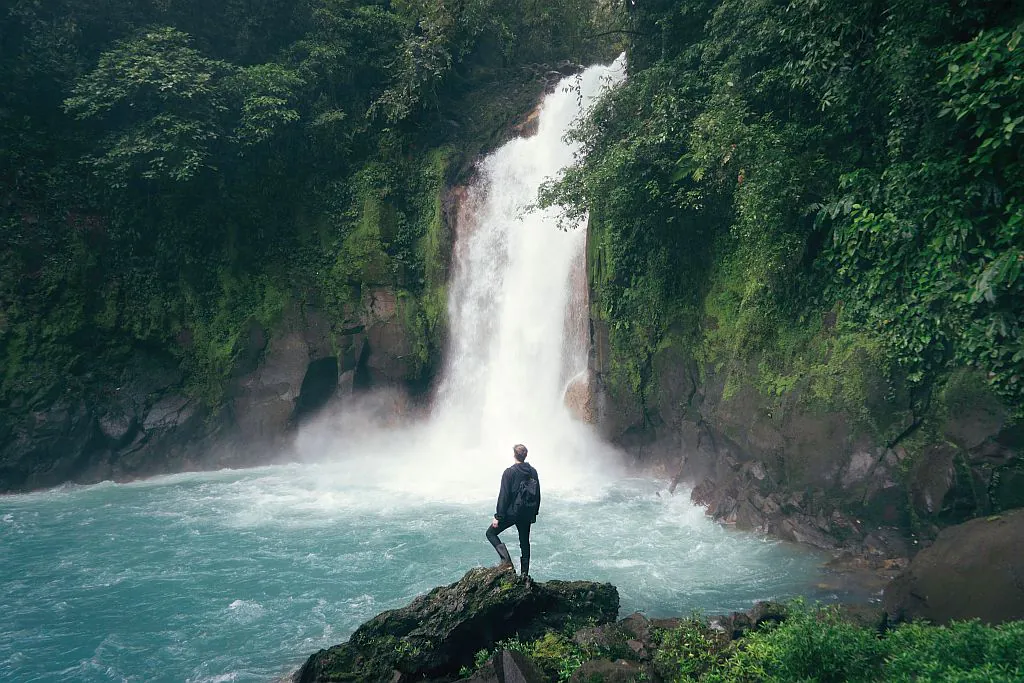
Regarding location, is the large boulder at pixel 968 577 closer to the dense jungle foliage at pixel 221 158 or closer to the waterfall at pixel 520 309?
the waterfall at pixel 520 309

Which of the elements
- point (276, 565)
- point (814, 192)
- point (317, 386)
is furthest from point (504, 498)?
point (317, 386)

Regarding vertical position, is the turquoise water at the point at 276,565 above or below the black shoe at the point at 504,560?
below

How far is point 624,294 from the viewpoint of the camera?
43.0ft

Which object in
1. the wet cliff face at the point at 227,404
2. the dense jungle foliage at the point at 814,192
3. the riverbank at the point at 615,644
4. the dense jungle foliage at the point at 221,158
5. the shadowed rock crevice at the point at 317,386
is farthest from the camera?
the shadowed rock crevice at the point at 317,386

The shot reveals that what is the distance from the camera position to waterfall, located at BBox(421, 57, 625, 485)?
14.6 meters

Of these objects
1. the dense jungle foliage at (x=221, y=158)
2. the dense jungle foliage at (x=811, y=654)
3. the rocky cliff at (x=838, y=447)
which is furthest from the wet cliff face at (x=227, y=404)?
the dense jungle foliage at (x=811, y=654)

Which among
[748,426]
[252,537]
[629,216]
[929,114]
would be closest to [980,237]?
[929,114]

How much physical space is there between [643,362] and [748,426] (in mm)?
2996

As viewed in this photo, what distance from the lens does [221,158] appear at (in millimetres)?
15914

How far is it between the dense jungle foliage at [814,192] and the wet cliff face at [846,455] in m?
0.24

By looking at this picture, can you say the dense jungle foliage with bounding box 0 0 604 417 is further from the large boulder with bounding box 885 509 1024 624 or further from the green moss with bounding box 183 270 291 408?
the large boulder with bounding box 885 509 1024 624

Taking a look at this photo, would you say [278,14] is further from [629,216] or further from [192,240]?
[629,216]

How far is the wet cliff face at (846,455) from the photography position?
7.76m

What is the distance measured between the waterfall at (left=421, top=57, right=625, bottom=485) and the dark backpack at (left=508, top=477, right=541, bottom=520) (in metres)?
7.31
